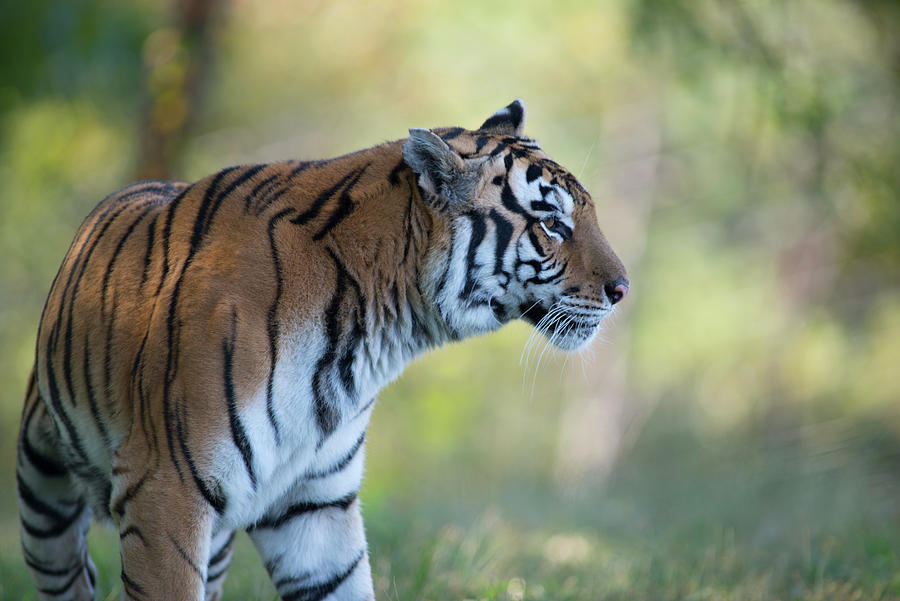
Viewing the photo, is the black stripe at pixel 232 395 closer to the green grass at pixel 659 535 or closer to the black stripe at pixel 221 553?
the black stripe at pixel 221 553

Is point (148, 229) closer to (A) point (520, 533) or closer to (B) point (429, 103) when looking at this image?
(A) point (520, 533)

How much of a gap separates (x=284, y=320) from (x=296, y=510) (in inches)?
29.8

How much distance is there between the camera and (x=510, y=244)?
114 inches

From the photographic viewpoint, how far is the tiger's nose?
2936mm

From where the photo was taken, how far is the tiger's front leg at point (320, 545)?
9.98 ft

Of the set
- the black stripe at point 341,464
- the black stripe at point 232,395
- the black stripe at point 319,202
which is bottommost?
the black stripe at point 341,464

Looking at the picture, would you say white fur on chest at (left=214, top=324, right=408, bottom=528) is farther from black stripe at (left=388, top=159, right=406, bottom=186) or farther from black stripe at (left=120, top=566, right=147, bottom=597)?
black stripe at (left=388, top=159, right=406, bottom=186)

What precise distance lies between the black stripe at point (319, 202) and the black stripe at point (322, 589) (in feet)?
3.80

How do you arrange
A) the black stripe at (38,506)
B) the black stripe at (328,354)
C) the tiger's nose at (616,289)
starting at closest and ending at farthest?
the black stripe at (328,354)
the tiger's nose at (616,289)
the black stripe at (38,506)

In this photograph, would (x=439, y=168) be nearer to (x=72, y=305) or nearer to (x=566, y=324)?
(x=566, y=324)

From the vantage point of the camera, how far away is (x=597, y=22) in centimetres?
1140

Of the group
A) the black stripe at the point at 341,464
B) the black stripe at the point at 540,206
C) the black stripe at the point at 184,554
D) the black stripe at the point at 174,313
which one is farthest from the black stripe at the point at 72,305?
the black stripe at the point at 540,206

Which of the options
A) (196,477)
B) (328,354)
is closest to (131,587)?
(196,477)

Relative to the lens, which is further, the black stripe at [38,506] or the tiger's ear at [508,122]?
the black stripe at [38,506]
